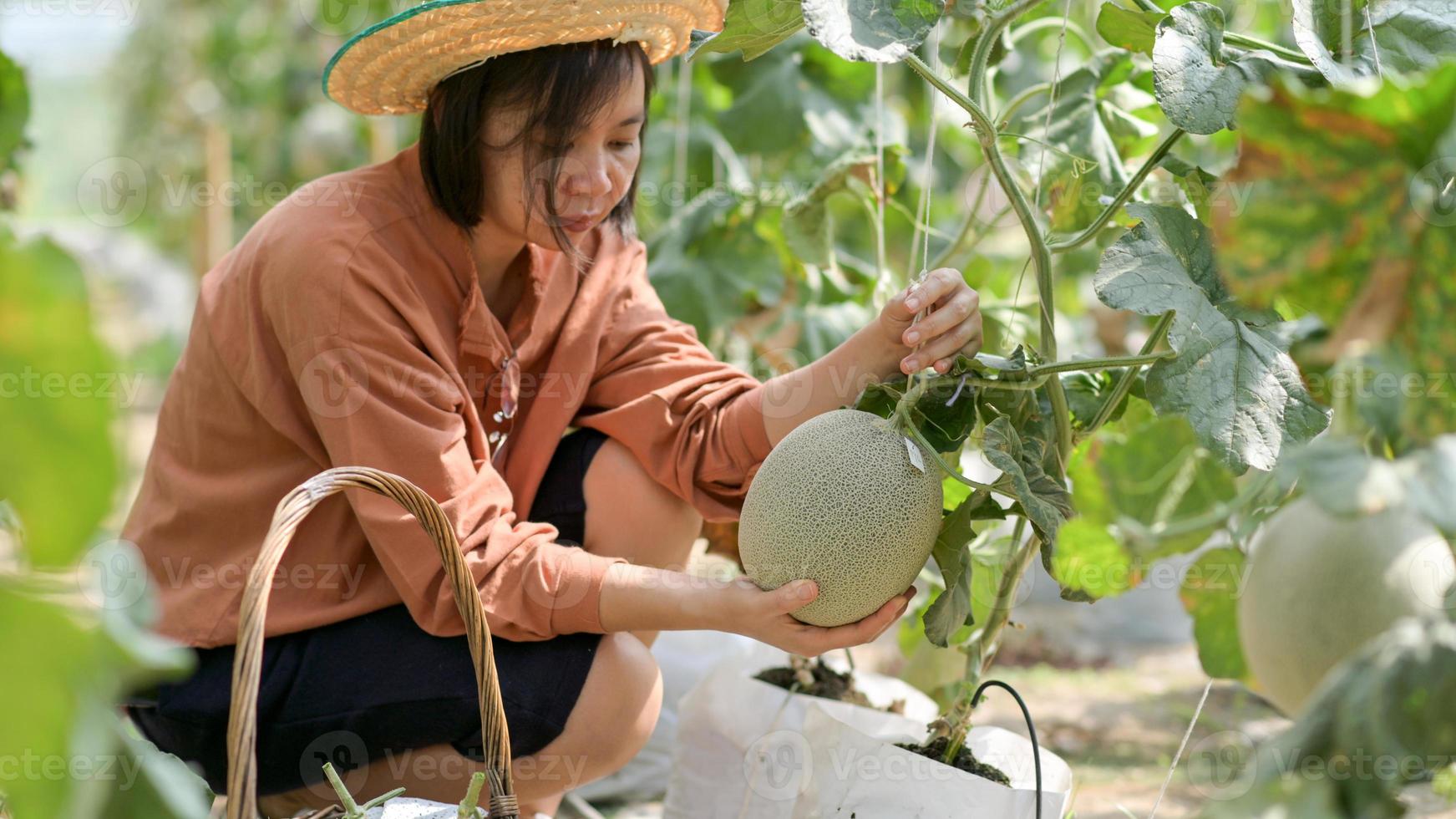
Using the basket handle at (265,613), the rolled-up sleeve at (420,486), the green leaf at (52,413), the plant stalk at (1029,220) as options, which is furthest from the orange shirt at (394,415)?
the green leaf at (52,413)

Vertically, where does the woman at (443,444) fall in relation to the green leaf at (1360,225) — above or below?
below

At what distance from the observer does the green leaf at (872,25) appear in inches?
44.7

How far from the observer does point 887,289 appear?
76.2 inches

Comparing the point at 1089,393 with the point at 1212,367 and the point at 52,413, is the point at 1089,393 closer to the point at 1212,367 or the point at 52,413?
the point at 1212,367

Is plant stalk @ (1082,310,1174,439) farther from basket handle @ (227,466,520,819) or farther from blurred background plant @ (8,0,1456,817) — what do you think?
basket handle @ (227,466,520,819)

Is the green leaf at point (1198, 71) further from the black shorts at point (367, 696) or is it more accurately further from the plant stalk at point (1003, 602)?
the black shorts at point (367, 696)

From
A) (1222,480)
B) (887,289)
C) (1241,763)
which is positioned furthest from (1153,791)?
(887,289)

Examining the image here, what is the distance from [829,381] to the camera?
1.54 meters

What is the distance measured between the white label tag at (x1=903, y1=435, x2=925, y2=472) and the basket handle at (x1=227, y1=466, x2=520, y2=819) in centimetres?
44

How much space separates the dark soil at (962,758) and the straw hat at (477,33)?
87 centimetres

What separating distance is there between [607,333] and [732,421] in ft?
0.90

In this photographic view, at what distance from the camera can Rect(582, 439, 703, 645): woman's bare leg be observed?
5.52ft

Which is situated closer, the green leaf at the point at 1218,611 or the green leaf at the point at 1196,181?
the green leaf at the point at 1196,181

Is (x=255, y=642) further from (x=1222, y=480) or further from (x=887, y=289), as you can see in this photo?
(x=1222, y=480)
